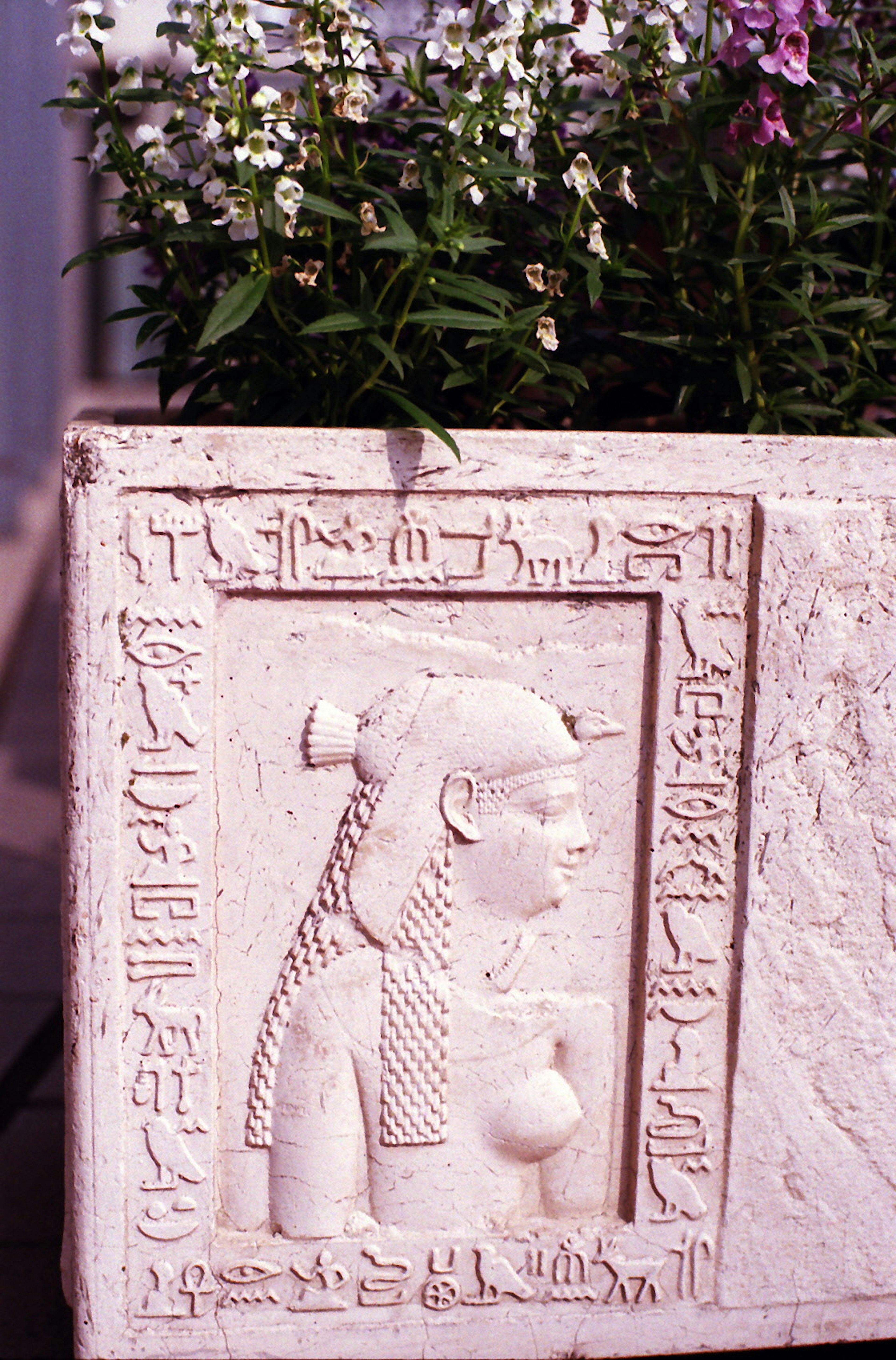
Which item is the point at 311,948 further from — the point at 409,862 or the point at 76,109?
the point at 76,109

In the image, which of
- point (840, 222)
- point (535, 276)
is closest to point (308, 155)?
point (535, 276)

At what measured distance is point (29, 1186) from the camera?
190 cm

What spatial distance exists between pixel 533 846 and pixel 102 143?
0.94 meters

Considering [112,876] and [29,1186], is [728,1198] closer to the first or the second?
[112,876]

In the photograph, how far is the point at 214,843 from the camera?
1.38m

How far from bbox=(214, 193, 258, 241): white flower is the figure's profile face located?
26.3 inches

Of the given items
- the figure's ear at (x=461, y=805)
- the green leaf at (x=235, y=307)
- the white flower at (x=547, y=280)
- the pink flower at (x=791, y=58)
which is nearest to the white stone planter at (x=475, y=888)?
the figure's ear at (x=461, y=805)

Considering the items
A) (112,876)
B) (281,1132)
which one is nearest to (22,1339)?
(281,1132)

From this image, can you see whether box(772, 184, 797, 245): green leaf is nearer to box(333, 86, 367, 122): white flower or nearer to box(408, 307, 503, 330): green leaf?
box(408, 307, 503, 330): green leaf

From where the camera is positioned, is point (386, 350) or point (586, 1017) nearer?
point (386, 350)

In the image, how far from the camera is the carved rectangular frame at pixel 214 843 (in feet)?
4.34

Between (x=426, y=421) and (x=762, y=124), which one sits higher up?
(x=762, y=124)

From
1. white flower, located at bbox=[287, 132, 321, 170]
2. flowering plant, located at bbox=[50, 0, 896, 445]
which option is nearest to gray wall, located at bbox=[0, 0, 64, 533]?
flowering plant, located at bbox=[50, 0, 896, 445]

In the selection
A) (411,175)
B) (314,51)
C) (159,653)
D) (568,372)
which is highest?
(314,51)
